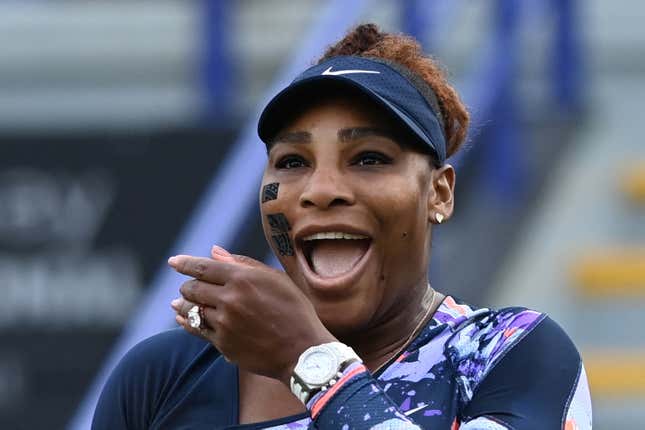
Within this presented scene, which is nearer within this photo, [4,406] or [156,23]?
Answer: [4,406]

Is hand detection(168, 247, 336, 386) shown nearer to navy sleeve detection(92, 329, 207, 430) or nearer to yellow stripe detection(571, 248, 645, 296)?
navy sleeve detection(92, 329, 207, 430)

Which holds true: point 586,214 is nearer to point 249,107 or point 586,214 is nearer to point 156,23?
point 249,107

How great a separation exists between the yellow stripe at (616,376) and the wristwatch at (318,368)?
3.55 m

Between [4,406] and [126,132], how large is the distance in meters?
1.05

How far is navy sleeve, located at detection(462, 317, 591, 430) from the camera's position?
2.06 m

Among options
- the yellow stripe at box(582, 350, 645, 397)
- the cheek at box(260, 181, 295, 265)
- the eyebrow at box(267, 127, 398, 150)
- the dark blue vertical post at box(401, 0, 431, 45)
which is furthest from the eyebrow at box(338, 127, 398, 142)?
the yellow stripe at box(582, 350, 645, 397)

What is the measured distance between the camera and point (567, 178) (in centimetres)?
596

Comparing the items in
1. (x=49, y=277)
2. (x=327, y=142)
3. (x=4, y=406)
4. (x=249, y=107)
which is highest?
(x=327, y=142)

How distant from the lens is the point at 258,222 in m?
4.76

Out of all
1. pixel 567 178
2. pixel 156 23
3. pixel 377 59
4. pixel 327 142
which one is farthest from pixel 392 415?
pixel 156 23

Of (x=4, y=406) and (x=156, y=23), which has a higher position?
(x=156, y=23)

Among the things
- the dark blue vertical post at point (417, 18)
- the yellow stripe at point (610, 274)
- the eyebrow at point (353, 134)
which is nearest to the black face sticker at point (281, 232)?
the eyebrow at point (353, 134)

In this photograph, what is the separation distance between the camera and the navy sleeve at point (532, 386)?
206 cm

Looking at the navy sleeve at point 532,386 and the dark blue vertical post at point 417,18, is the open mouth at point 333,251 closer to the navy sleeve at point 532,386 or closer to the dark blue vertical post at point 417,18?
the navy sleeve at point 532,386
